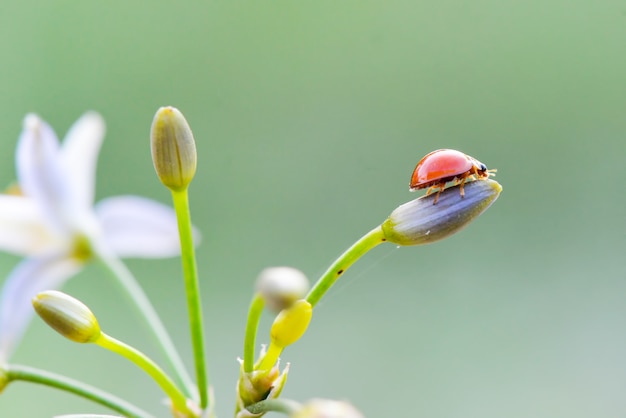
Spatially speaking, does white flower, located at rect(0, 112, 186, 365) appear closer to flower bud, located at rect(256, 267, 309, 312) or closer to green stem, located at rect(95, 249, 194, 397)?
green stem, located at rect(95, 249, 194, 397)

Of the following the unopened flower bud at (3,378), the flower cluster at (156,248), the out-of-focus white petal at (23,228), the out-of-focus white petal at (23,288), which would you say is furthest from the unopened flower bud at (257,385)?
the out-of-focus white petal at (23,228)

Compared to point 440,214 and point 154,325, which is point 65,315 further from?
point 440,214

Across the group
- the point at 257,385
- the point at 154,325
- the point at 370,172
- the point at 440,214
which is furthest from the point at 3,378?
the point at 370,172

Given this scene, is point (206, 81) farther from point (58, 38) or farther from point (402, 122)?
point (402, 122)

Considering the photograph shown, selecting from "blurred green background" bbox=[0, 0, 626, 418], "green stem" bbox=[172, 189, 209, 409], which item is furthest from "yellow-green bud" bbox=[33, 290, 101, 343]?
"blurred green background" bbox=[0, 0, 626, 418]

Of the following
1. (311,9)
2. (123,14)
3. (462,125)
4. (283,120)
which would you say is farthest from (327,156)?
(123,14)

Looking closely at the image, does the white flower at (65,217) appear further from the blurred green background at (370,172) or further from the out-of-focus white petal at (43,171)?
the blurred green background at (370,172)
